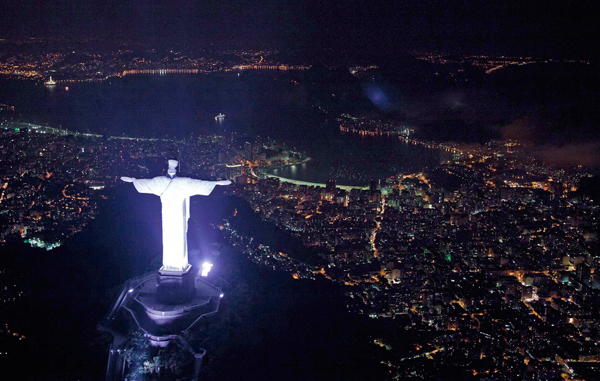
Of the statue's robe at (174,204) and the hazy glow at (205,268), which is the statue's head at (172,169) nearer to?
the statue's robe at (174,204)

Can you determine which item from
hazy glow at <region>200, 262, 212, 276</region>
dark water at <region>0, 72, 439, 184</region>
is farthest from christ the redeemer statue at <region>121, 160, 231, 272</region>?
dark water at <region>0, 72, 439, 184</region>

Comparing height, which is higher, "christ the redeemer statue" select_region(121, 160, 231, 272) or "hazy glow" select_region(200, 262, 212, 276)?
"christ the redeemer statue" select_region(121, 160, 231, 272)

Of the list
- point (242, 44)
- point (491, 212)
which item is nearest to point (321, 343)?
point (491, 212)

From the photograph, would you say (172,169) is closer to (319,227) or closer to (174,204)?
(174,204)

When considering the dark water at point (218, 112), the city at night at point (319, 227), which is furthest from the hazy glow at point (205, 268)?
the dark water at point (218, 112)

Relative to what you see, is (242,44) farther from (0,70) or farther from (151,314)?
(151,314)

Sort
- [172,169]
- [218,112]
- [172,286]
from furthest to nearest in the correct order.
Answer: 1. [218,112]
2. [172,286]
3. [172,169]

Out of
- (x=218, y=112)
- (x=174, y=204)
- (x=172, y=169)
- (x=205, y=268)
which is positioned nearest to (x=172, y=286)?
(x=174, y=204)

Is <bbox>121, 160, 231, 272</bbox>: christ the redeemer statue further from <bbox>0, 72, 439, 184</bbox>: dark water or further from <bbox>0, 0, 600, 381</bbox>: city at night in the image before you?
<bbox>0, 72, 439, 184</bbox>: dark water
